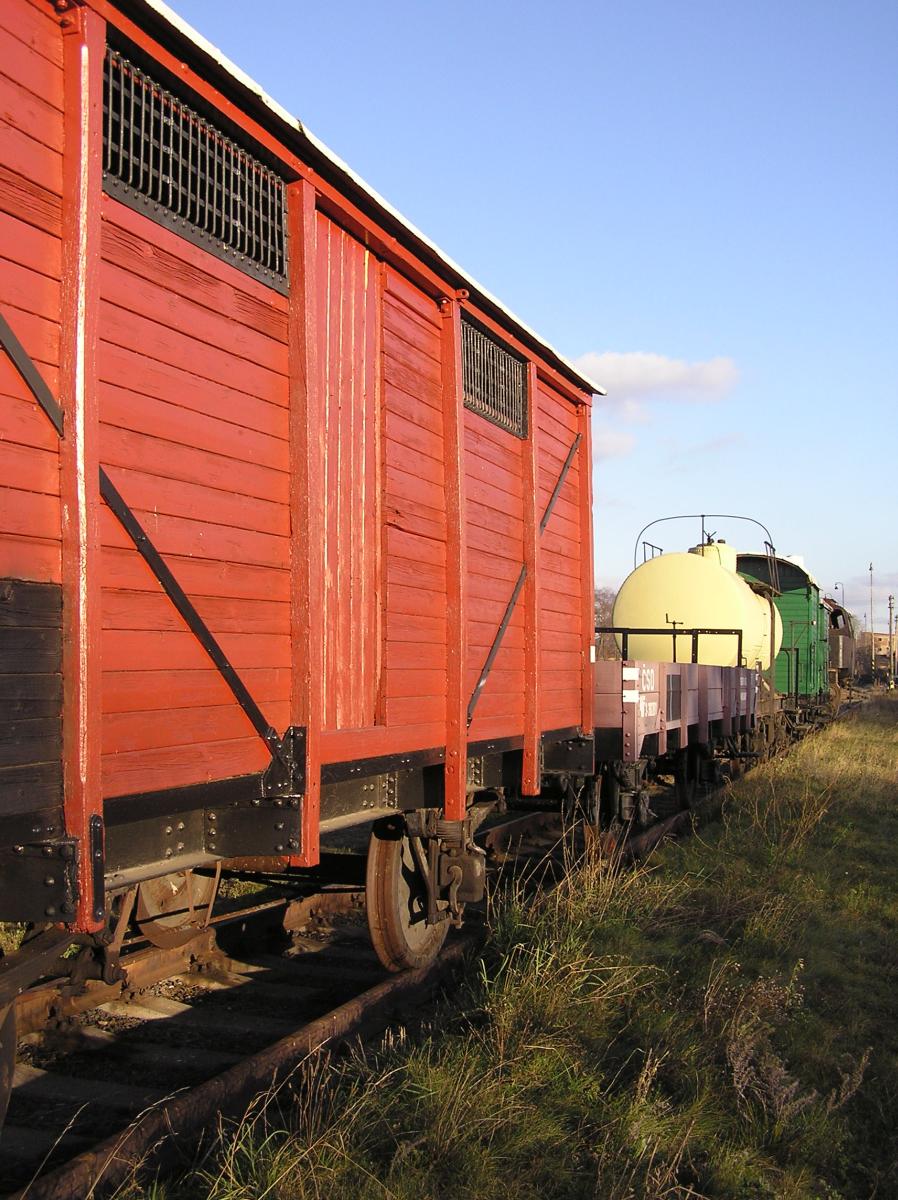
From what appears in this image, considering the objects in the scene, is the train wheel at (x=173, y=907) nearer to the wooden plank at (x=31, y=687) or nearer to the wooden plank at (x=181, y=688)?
the wooden plank at (x=181, y=688)

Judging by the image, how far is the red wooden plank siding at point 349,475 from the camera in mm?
4746

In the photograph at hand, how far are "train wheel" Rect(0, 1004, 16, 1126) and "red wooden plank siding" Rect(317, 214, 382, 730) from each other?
6.05 feet

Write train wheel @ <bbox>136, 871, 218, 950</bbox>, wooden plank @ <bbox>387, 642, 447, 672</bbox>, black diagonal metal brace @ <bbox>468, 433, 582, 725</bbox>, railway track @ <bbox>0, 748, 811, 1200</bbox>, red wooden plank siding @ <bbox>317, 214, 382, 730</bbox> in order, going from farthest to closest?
black diagonal metal brace @ <bbox>468, 433, 582, 725</bbox>, wooden plank @ <bbox>387, 642, 447, 672</bbox>, train wheel @ <bbox>136, 871, 218, 950</bbox>, red wooden plank siding @ <bbox>317, 214, 382, 730</bbox>, railway track @ <bbox>0, 748, 811, 1200</bbox>

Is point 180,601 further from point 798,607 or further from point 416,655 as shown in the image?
point 798,607

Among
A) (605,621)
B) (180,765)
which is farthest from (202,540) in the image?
(605,621)

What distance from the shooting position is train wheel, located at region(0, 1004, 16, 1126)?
121 inches

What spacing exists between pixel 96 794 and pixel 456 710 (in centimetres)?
291

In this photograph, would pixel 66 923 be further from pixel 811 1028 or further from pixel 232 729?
pixel 811 1028

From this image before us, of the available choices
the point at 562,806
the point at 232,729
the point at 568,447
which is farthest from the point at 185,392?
the point at 562,806

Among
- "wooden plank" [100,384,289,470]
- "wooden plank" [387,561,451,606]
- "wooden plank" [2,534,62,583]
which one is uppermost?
"wooden plank" [100,384,289,470]

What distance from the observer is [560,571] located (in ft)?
26.1

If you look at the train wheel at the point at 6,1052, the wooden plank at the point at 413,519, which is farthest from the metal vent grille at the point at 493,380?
the train wheel at the point at 6,1052

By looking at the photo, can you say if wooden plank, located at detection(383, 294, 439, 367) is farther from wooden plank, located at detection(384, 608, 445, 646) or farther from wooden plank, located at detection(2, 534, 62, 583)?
wooden plank, located at detection(2, 534, 62, 583)

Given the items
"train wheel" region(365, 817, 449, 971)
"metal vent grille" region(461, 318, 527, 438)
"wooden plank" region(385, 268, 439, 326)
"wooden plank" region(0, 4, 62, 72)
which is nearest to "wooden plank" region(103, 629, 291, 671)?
"wooden plank" region(0, 4, 62, 72)
